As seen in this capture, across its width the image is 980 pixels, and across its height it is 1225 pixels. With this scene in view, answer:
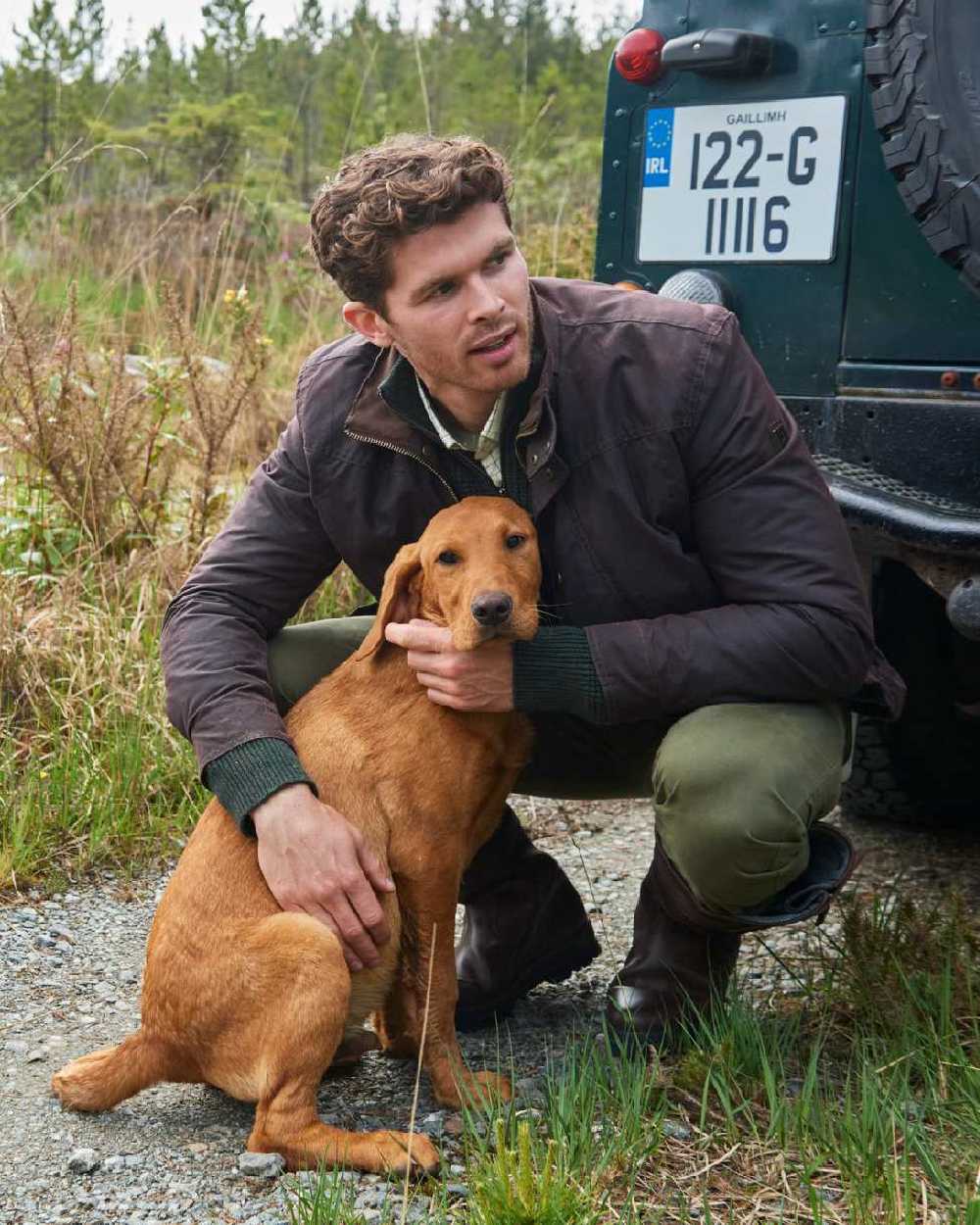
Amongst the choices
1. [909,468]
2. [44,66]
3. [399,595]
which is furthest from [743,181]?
[44,66]

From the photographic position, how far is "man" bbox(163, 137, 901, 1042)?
8.43 ft

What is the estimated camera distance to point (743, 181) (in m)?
3.38

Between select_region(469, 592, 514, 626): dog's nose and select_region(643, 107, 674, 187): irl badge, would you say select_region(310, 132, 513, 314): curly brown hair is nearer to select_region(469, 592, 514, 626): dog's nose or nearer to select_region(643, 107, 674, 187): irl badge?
select_region(469, 592, 514, 626): dog's nose

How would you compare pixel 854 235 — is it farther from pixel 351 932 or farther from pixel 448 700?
pixel 351 932

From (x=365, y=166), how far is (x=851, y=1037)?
1.87 m

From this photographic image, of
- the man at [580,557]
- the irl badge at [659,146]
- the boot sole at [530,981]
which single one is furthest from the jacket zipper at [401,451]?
the irl badge at [659,146]

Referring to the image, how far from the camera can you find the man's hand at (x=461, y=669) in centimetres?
256

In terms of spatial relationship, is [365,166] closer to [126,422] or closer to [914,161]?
[914,161]

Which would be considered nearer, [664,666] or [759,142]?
[664,666]

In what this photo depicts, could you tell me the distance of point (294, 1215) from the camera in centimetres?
212

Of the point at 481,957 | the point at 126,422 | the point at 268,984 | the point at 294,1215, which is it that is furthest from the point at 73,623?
the point at 294,1215

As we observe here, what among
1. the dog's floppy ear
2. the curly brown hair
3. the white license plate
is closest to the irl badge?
the white license plate

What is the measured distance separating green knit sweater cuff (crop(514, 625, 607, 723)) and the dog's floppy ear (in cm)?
23

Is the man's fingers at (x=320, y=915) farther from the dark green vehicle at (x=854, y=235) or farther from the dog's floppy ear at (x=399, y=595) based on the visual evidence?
the dark green vehicle at (x=854, y=235)
